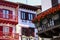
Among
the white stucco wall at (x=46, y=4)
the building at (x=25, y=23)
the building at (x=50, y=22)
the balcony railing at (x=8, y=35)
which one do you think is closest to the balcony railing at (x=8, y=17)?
the building at (x=25, y=23)

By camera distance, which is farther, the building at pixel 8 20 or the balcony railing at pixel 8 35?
the building at pixel 8 20

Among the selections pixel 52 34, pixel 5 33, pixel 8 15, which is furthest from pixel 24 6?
pixel 52 34

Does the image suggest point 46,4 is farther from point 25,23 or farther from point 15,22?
point 25,23

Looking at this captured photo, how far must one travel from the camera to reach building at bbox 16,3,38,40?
35.2 meters

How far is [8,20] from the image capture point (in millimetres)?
34000

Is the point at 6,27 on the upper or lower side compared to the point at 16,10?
lower

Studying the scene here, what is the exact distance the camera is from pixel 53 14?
645 inches

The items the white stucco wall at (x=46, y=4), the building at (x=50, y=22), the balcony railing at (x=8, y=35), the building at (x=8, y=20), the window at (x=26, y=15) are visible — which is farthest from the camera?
the window at (x=26, y=15)

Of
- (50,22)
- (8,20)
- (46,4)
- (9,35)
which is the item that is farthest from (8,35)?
(50,22)

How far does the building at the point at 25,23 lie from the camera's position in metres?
35.2

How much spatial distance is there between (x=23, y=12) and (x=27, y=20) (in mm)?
1486

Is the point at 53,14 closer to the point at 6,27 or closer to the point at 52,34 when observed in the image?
the point at 52,34

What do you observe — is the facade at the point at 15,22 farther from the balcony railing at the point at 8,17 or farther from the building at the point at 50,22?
the building at the point at 50,22

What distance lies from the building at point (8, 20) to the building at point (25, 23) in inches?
32.9
